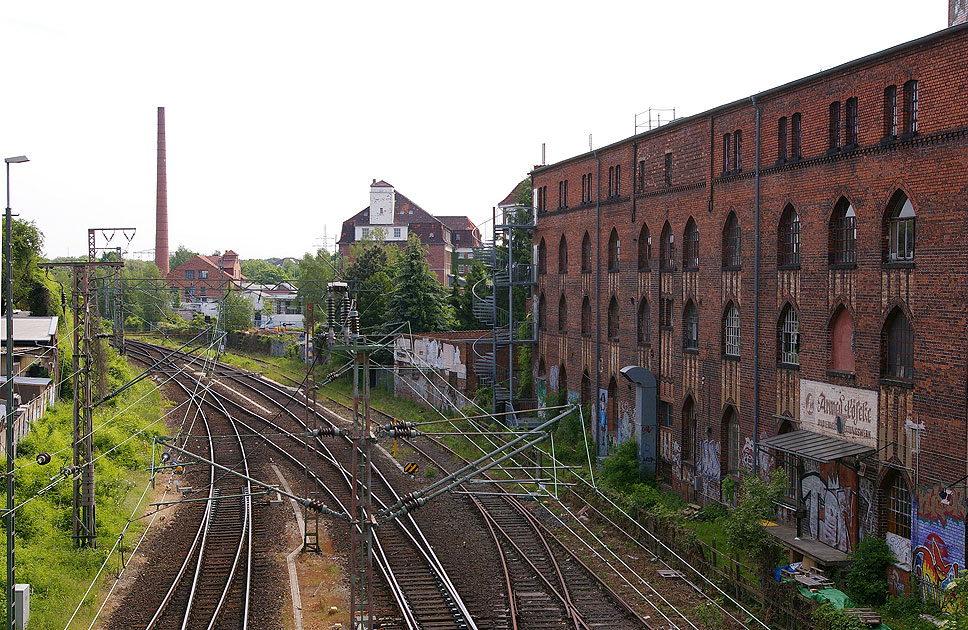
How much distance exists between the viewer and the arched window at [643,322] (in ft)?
103

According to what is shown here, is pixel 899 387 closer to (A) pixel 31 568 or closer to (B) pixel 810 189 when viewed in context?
(B) pixel 810 189

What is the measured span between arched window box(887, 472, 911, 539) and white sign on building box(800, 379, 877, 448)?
931 millimetres

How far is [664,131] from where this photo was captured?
29453 mm

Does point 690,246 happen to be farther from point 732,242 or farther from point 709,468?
point 709,468

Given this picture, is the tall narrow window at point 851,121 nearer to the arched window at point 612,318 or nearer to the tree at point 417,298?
the arched window at point 612,318

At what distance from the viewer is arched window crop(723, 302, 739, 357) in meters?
25.7

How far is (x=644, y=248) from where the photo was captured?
1236 inches

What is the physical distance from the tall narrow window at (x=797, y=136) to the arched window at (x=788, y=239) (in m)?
1.29

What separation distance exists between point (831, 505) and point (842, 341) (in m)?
3.79

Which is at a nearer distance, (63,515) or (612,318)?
(63,515)

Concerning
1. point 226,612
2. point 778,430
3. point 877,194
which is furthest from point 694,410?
point 226,612

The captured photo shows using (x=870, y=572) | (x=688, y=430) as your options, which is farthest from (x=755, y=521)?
(x=688, y=430)

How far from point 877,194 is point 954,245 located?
2.54m

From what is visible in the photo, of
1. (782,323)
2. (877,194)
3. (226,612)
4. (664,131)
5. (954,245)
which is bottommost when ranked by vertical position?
(226,612)
